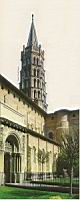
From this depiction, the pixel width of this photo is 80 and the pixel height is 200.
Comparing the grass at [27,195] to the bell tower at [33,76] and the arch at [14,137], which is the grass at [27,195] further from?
the bell tower at [33,76]

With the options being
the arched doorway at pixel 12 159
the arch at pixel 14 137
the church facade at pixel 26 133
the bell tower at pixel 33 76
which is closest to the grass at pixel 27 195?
the church facade at pixel 26 133

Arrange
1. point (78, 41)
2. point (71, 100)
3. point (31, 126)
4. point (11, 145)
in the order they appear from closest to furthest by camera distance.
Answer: point (78, 41) → point (71, 100) → point (11, 145) → point (31, 126)

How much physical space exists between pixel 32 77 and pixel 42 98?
2969 mm

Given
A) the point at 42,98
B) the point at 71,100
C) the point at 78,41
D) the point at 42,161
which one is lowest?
the point at 42,161

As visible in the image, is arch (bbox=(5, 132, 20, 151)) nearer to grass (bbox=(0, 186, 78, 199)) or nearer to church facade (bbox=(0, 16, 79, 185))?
church facade (bbox=(0, 16, 79, 185))

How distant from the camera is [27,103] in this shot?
2600 centimetres

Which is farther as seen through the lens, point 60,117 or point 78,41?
point 60,117

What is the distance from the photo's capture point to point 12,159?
16.4 meters

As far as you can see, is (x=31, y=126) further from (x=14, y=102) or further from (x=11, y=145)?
(x=11, y=145)

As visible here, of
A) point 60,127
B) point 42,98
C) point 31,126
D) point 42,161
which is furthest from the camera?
point 42,98

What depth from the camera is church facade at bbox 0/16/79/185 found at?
15.6 metres

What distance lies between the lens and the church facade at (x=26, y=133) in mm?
15551

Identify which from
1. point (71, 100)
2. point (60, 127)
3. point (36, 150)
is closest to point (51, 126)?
point (60, 127)

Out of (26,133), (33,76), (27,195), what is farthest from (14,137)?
(33,76)
